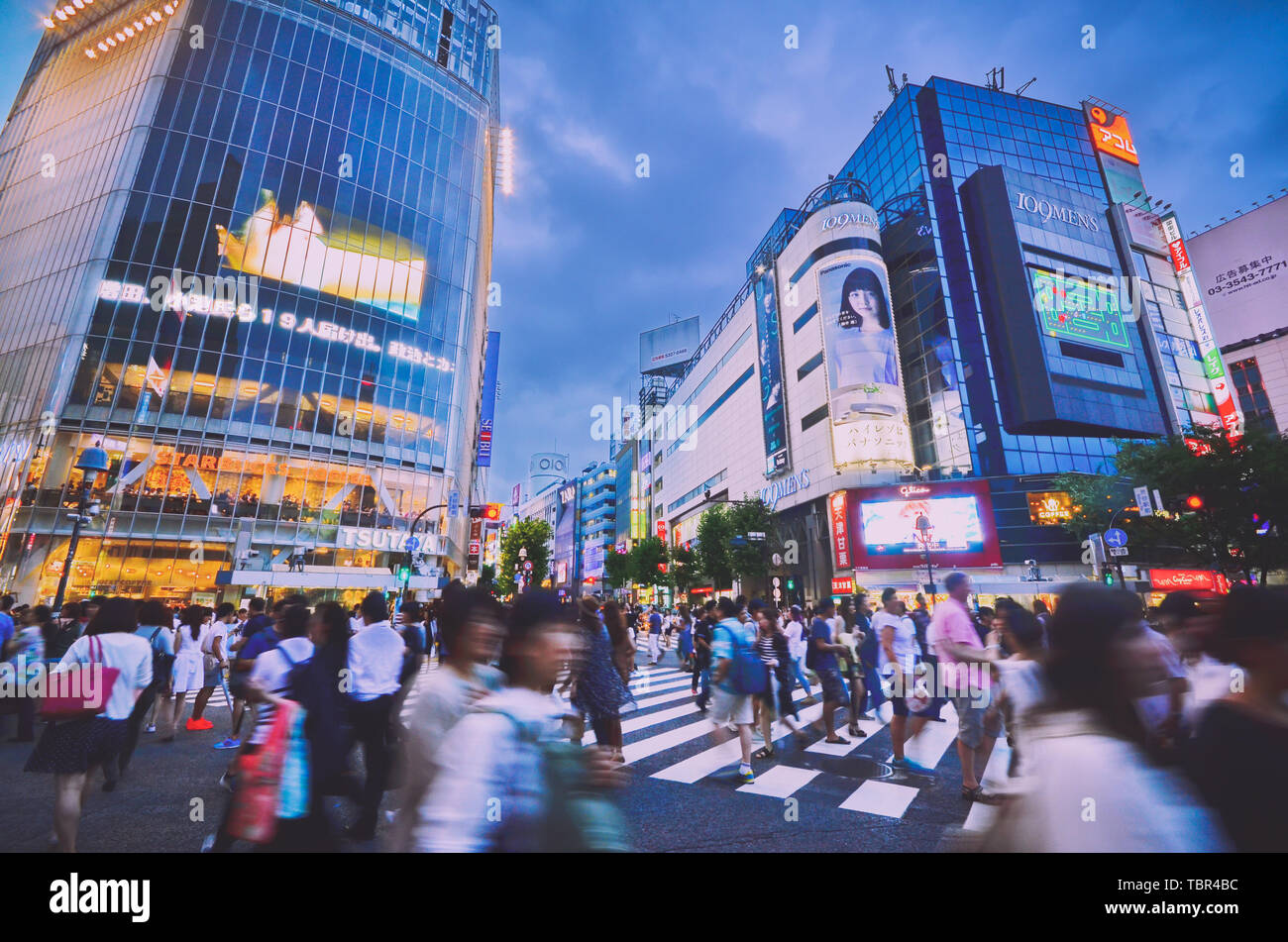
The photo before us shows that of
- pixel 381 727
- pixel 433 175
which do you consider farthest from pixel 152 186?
pixel 381 727

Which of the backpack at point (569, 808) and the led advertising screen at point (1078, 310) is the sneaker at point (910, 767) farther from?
the led advertising screen at point (1078, 310)

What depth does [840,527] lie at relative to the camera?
122 ft

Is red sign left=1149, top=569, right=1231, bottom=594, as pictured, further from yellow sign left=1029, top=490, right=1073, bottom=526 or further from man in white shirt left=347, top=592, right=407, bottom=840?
man in white shirt left=347, top=592, right=407, bottom=840

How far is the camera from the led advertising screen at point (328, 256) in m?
30.8

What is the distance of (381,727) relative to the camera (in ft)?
16.1

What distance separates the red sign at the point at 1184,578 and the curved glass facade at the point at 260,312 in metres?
46.6

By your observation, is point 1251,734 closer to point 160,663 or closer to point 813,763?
point 813,763

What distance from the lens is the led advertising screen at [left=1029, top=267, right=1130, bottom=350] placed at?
37.2 m

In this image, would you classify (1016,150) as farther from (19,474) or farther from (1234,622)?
(19,474)

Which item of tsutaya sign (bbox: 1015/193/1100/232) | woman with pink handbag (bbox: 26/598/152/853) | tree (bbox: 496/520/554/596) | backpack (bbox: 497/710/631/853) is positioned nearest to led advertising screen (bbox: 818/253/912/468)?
tsutaya sign (bbox: 1015/193/1100/232)

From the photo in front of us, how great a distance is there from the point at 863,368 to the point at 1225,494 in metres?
19.0

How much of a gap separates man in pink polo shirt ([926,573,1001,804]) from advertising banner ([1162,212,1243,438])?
1874 inches

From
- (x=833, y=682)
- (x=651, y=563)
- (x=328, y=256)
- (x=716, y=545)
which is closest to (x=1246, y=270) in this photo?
(x=716, y=545)
